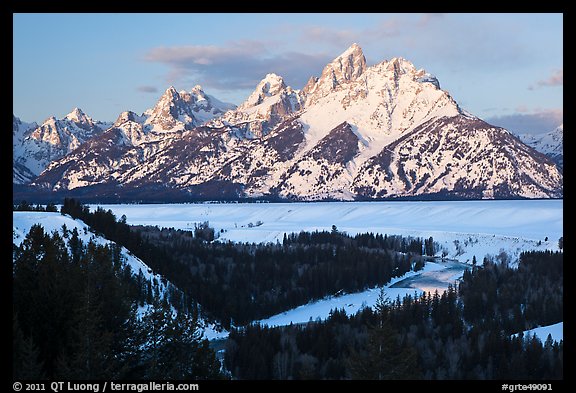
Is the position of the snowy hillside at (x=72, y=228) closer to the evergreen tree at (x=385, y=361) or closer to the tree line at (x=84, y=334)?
the tree line at (x=84, y=334)

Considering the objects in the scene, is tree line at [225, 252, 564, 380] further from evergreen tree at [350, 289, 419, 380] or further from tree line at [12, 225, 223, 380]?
tree line at [12, 225, 223, 380]

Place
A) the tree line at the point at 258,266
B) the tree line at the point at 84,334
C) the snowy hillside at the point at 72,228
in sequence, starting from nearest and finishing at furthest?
1. the tree line at the point at 84,334
2. the snowy hillside at the point at 72,228
3. the tree line at the point at 258,266

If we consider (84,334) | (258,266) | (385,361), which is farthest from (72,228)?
(385,361)

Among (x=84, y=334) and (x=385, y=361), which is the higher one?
(x=84, y=334)

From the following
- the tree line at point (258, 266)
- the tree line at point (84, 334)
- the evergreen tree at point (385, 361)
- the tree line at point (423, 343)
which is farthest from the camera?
the tree line at point (258, 266)

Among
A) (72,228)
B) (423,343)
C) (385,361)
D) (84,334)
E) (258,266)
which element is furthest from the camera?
(258,266)

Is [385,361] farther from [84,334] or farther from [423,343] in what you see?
[423,343]

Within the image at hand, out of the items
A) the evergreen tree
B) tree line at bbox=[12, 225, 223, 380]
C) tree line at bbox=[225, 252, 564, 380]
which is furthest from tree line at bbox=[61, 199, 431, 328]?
the evergreen tree

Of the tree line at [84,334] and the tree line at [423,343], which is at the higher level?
the tree line at [84,334]

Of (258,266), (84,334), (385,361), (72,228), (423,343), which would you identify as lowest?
(423,343)

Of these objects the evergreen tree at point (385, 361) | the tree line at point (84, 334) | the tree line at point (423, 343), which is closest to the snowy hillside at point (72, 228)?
the tree line at point (423, 343)
